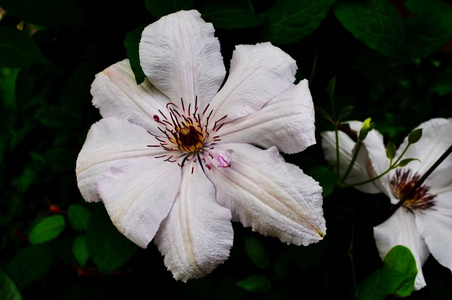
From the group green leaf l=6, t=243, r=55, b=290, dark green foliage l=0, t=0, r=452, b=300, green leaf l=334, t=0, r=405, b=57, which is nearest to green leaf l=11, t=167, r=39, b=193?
dark green foliage l=0, t=0, r=452, b=300

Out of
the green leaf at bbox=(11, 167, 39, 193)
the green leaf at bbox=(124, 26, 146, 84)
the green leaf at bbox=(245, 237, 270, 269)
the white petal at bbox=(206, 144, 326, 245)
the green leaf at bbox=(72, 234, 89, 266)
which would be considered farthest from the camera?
the green leaf at bbox=(11, 167, 39, 193)

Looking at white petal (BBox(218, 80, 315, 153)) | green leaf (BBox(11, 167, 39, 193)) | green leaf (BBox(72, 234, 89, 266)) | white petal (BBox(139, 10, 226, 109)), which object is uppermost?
white petal (BBox(139, 10, 226, 109))

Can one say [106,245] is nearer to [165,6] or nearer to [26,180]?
[165,6]

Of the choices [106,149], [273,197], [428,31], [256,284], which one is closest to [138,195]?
[106,149]

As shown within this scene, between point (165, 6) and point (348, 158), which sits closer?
point (165, 6)

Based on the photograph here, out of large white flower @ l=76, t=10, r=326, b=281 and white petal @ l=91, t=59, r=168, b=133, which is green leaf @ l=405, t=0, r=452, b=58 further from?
white petal @ l=91, t=59, r=168, b=133

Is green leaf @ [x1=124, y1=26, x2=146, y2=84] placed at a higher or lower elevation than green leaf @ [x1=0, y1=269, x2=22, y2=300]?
higher

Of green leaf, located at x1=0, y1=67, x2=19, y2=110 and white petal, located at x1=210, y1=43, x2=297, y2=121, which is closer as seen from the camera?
white petal, located at x1=210, y1=43, x2=297, y2=121
